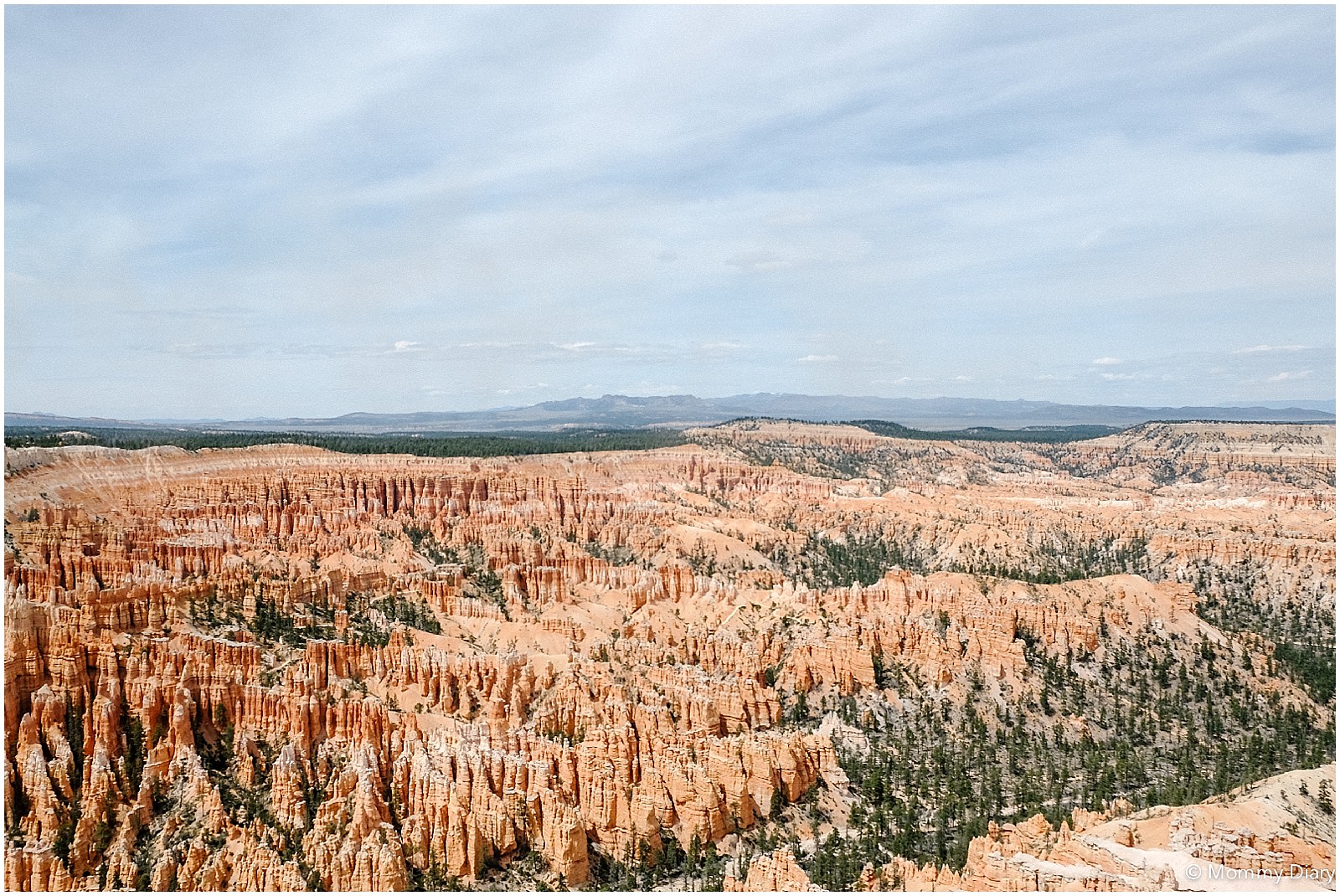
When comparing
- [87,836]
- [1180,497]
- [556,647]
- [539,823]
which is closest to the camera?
[87,836]

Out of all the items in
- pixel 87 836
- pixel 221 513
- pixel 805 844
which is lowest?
pixel 805 844

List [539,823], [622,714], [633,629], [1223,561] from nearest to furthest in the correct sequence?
[539,823] < [622,714] < [633,629] < [1223,561]

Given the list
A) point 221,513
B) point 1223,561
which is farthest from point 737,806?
point 1223,561

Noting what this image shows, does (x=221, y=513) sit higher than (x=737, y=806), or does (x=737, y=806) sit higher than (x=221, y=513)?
(x=221, y=513)

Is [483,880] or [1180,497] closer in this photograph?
[483,880]

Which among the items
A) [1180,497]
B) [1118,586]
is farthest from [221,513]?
[1180,497]

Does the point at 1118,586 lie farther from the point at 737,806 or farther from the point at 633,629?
the point at 737,806
